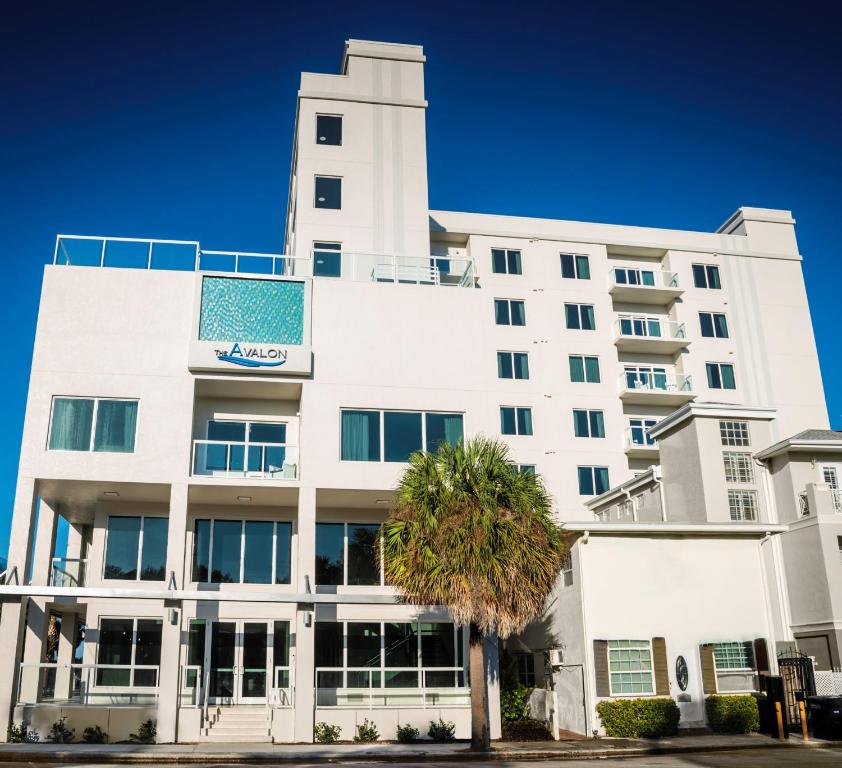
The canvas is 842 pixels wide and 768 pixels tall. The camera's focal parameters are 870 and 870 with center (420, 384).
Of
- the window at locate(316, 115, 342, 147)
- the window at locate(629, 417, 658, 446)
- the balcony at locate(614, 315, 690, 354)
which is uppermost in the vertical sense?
the window at locate(316, 115, 342, 147)

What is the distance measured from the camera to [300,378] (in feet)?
84.5

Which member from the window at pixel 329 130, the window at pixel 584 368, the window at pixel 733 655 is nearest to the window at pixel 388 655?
the window at pixel 733 655

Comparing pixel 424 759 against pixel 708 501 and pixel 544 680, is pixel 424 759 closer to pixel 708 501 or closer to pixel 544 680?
pixel 544 680

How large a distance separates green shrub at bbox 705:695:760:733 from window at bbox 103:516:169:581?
16028 millimetres

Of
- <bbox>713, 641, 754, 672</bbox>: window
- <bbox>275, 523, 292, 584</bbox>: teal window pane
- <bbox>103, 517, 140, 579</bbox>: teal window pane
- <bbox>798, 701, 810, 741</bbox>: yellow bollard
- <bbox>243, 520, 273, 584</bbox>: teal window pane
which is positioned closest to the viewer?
<bbox>798, 701, 810, 741</bbox>: yellow bollard

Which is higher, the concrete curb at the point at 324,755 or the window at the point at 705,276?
the window at the point at 705,276

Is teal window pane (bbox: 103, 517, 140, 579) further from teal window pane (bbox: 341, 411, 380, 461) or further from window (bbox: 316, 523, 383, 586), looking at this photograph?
teal window pane (bbox: 341, 411, 380, 461)

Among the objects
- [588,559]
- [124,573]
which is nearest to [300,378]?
[124,573]

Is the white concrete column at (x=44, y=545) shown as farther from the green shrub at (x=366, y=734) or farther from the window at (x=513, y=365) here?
the window at (x=513, y=365)

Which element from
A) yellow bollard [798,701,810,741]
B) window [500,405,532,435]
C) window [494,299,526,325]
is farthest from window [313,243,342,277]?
yellow bollard [798,701,810,741]

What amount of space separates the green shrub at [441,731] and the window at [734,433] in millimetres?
12629

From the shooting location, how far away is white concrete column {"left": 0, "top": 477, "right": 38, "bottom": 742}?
21828 millimetres

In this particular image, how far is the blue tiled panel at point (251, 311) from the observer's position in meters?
25.7

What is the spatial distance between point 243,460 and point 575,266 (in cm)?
2208
